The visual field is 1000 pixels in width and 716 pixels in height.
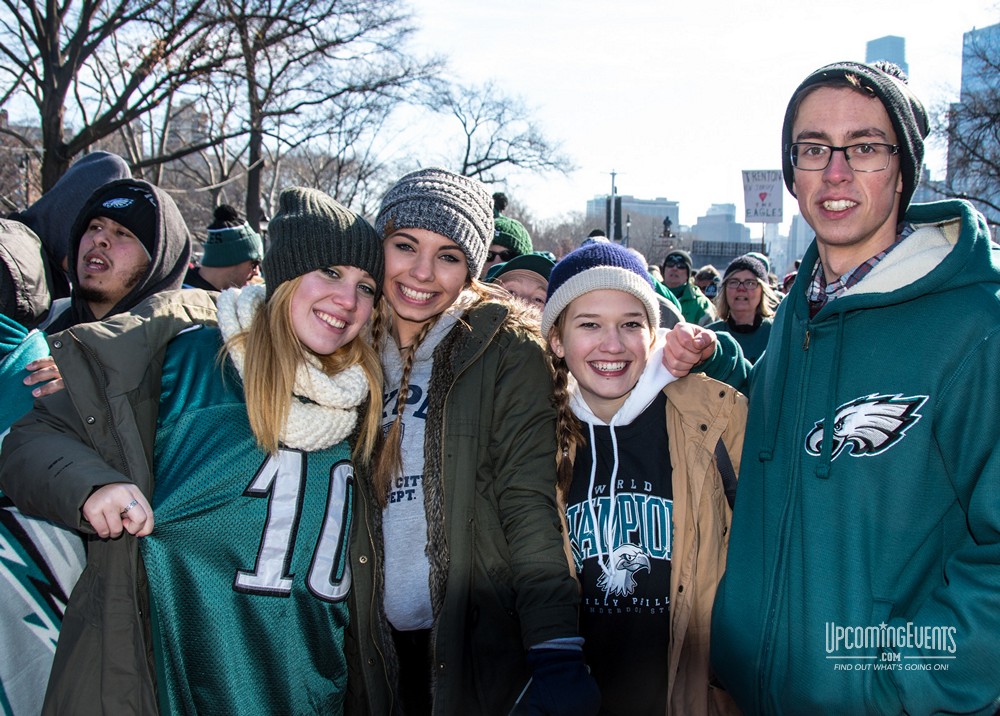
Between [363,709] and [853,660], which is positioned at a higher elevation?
[853,660]

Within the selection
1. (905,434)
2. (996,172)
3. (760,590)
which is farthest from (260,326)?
(996,172)

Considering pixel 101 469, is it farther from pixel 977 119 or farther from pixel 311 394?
pixel 977 119

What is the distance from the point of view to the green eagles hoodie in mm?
1692

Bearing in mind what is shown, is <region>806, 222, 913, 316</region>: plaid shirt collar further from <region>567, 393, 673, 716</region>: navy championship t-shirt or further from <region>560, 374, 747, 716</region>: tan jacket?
<region>567, 393, 673, 716</region>: navy championship t-shirt

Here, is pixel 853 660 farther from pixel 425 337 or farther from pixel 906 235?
pixel 425 337

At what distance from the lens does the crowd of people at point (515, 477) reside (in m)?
1.83

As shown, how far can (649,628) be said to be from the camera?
94.9 inches

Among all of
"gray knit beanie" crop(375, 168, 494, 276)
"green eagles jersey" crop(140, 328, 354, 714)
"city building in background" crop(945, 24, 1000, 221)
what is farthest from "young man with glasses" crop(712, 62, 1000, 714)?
"city building in background" crop(945, 24, 1000, 221)

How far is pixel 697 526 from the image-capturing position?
2.33 metres

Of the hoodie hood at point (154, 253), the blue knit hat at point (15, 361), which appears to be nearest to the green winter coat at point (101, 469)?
the blue knit hat at point (15, 361)

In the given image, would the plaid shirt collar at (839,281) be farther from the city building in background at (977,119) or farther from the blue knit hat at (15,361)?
the city building in background at (977,119)

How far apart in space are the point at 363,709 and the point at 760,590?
1.38 m

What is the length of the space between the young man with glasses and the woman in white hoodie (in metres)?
0.14

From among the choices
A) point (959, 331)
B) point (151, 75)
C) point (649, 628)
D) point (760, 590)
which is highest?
point (151, 75)
